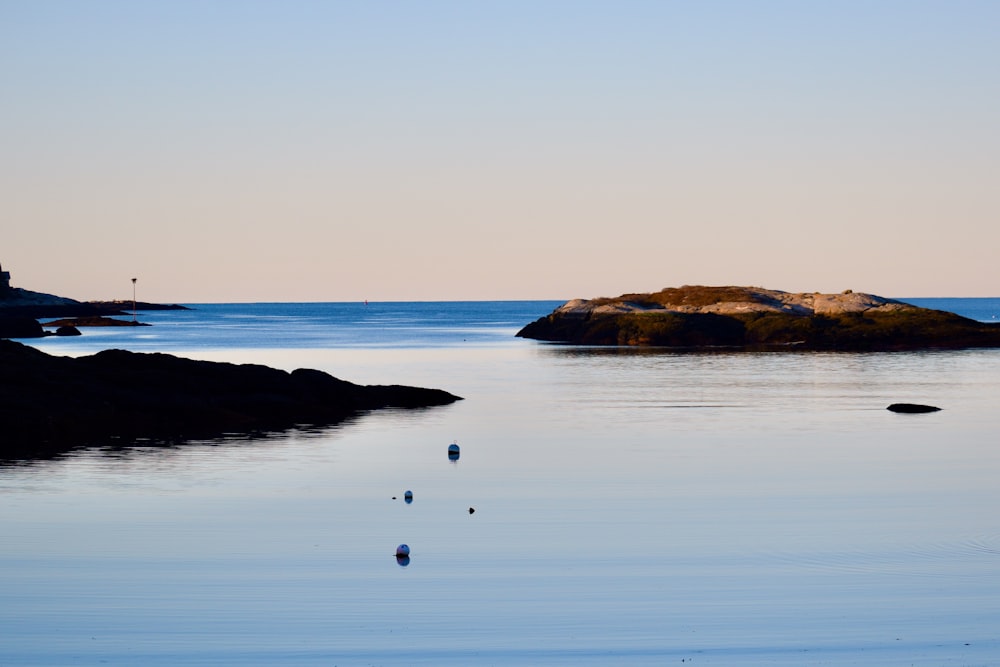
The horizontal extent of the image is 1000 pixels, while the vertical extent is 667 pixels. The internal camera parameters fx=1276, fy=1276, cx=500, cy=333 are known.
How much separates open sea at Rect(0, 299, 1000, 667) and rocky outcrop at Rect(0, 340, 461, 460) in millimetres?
2346

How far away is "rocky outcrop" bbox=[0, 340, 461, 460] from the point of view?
37.5 metres

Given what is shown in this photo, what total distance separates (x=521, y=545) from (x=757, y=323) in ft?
306

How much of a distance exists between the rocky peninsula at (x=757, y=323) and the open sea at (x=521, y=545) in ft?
196

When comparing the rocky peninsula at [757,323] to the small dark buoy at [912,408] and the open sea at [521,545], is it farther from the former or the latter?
the open sea at [521,545]

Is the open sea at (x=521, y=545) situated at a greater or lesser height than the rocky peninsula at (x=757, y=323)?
lesser

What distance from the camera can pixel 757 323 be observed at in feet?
370

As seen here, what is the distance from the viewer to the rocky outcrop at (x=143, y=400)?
37500mm

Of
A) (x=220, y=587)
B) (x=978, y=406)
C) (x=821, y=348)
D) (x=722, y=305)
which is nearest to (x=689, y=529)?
(x=220, y=587)

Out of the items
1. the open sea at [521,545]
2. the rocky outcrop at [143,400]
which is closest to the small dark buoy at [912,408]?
the open sea at [521,545]

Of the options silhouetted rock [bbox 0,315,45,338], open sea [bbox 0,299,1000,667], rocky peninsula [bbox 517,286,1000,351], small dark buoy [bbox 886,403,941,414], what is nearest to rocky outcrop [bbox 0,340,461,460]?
open sea [bbox 0,299,1000,667]

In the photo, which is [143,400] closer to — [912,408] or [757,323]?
[912,408]

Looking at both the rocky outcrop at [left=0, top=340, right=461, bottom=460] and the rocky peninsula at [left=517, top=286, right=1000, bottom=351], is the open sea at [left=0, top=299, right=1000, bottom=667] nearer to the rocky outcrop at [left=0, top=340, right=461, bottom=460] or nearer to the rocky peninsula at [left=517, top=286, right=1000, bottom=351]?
the rocky outcrop at [left=0, top=340, right=461, bottom=460]

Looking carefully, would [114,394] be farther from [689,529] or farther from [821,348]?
[821,348]

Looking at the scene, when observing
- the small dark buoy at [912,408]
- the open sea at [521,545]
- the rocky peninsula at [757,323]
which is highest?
the rocky peninsula at [757,323]
